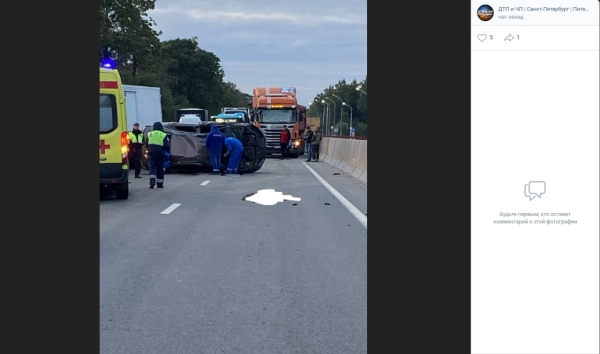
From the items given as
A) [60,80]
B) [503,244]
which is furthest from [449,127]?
[60,80]

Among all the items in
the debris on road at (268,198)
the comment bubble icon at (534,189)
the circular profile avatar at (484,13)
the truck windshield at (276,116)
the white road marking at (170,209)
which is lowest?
the debris on road at (268,198)

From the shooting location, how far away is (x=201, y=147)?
92.2 feet

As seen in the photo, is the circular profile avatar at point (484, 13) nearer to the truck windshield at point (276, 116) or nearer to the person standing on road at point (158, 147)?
the person standing on road at point (158, 147)

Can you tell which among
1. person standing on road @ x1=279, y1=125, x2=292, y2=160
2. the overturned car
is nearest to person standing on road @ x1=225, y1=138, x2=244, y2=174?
the overturned car

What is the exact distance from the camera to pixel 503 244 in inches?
64.7

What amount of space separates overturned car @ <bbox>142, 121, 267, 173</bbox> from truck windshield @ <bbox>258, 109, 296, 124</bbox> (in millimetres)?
14400

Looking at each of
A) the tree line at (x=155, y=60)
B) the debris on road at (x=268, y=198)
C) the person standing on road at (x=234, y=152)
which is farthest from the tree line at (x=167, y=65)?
the person standing on road at (x=234, y=152)

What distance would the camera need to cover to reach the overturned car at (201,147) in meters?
28.0

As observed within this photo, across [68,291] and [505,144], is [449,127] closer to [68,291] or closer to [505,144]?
[505,144]

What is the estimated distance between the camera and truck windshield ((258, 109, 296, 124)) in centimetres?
4447

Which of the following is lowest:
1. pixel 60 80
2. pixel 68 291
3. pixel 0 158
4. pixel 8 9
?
pixel 68 291

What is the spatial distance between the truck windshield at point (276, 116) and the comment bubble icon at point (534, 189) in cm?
4290

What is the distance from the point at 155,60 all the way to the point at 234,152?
33.9m

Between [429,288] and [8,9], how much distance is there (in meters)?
0.88
